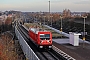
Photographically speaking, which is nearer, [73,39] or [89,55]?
[89,55]

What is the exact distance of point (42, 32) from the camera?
28.5m

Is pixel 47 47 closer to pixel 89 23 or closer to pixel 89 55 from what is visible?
pixel 89 55

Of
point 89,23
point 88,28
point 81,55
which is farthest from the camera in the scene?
point 89,23

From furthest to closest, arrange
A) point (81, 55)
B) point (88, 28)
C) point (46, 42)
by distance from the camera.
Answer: point (88, 28)
point (46, 42)
point (81, 55)

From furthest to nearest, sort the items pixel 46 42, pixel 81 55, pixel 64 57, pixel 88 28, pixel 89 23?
pixel 89 23 → pixel 88 28 → pixel 46 42 → pixel 81 55 → pixel 64 57

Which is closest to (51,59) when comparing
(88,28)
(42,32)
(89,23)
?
(42,32)

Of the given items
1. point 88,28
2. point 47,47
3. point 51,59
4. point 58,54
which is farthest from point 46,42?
point 88,28

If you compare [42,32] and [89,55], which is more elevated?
[42,32]

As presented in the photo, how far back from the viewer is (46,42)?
28.0 m

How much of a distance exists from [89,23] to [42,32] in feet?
112

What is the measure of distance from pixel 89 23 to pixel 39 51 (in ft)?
113

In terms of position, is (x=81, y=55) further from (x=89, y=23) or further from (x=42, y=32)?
(x=89, y=23)

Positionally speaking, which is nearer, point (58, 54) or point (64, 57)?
point (64, 57)

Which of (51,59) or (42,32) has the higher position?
(42,32)
